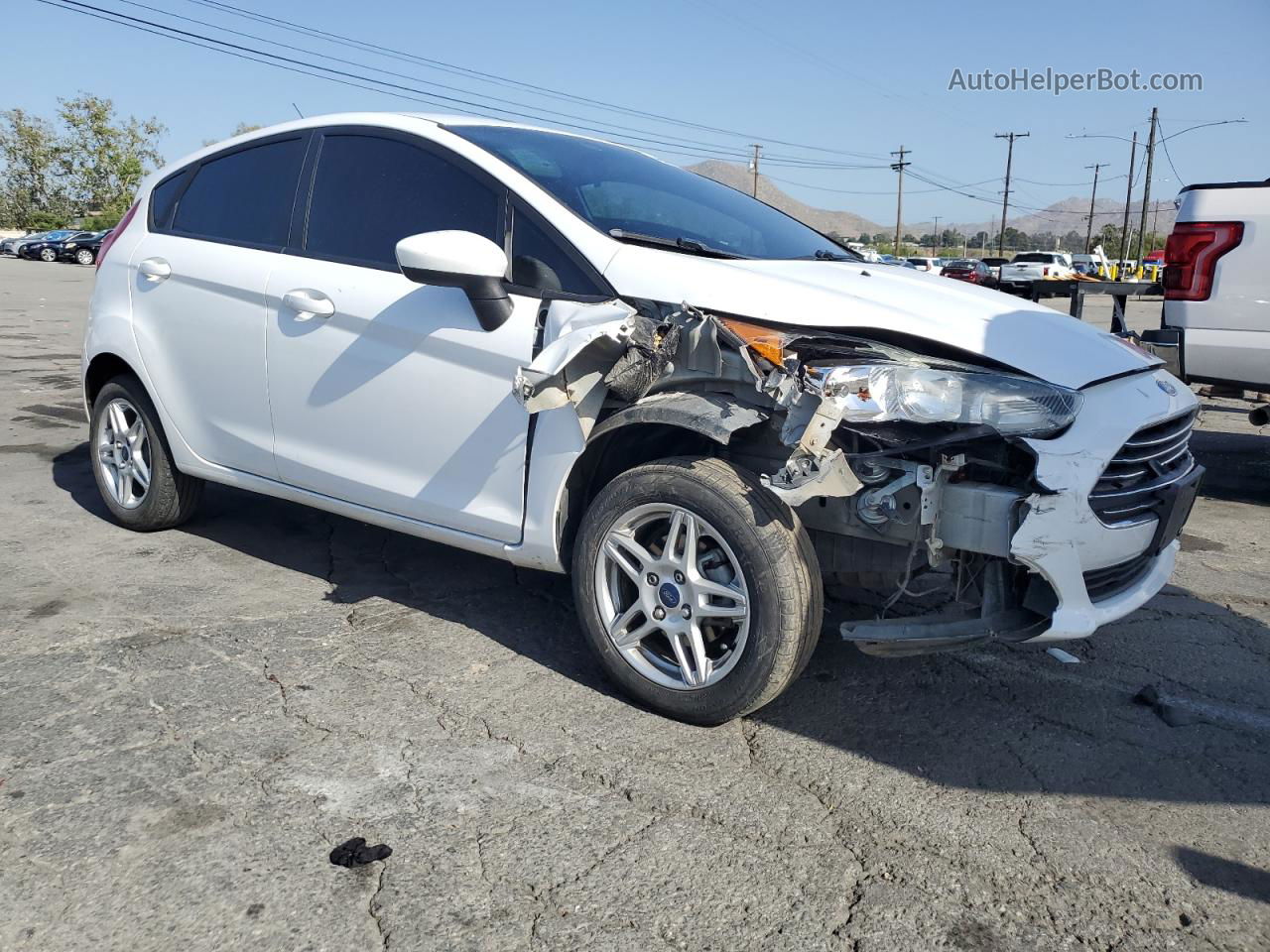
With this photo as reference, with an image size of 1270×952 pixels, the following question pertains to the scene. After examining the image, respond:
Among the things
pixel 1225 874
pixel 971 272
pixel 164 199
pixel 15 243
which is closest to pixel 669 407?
pixel 1225 874

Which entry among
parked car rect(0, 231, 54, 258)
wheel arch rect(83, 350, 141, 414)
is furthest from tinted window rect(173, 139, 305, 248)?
parked car rect(0, 231, 54, 258)

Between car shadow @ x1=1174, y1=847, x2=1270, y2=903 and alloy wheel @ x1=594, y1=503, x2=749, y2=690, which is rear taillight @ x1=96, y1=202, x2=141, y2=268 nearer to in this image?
alloy wheel @ x1=594, y1=503, x2=749, y2=690

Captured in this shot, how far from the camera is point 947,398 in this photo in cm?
280

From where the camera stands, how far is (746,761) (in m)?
2.99

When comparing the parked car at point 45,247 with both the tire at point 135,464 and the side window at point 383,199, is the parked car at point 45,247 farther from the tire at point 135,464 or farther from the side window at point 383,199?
the side window at point 383,199

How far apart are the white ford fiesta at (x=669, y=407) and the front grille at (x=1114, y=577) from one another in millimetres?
15

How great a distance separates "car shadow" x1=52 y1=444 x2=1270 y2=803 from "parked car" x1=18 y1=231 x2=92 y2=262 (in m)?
43.0

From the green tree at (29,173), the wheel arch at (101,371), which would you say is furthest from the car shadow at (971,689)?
the green tree at (29,173)

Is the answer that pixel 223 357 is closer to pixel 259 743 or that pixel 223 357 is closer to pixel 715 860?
pixel 259 743

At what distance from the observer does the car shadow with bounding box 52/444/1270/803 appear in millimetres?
2975

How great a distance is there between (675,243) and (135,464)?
9.56ft

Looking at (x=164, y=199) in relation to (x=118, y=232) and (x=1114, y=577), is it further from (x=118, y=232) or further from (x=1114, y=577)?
(x=1114, y=577)

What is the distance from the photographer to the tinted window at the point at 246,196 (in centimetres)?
420

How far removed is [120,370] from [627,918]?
12.5 feet
